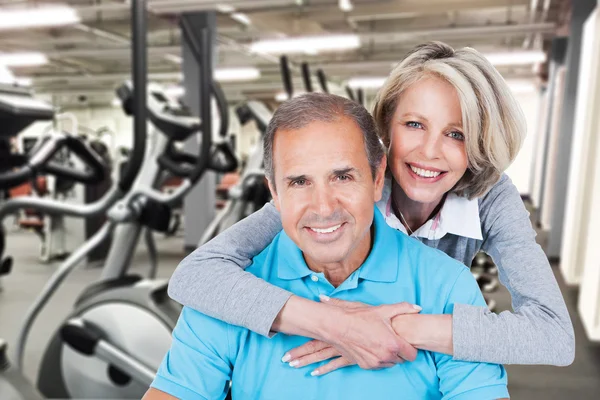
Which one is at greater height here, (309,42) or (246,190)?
(309,42)

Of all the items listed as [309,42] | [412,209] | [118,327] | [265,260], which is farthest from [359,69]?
[265,260]

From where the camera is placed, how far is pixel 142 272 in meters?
6.19

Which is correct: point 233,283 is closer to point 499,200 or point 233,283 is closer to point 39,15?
point 499,200

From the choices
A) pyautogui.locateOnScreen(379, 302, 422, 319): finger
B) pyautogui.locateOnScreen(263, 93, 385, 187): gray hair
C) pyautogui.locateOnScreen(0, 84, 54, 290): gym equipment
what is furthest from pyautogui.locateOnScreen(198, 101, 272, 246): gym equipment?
pyautogui.locateOnScreen(379, 302, 422, 319): finger

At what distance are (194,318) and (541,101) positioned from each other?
46.3ft

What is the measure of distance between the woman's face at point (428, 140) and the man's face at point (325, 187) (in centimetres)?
18

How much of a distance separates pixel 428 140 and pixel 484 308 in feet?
1.24

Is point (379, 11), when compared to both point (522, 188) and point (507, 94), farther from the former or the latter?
point (522, 188)

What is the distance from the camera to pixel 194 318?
45.9 inches

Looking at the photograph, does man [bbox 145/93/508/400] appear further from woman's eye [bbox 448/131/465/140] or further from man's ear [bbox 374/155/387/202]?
woman's eye [bbox 448/131/465/140]

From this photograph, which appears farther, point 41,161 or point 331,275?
point 41,161

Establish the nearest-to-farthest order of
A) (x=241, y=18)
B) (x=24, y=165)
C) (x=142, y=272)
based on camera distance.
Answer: (x=24, y=165) < (x=142, y=272) < (x=241, y=18)

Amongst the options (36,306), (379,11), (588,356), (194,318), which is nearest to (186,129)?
(36,306)

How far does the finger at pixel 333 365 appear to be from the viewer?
1065mm
